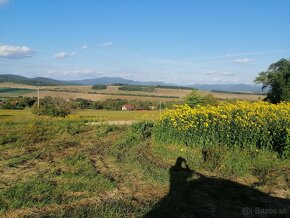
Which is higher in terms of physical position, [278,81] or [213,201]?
[278,81]

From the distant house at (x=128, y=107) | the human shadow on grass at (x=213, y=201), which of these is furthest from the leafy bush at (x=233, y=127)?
the distant house at (x=128, y=107)

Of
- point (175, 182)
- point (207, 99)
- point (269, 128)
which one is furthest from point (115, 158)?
point (207, 99)

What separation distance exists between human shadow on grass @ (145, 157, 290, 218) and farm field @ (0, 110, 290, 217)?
15 mm

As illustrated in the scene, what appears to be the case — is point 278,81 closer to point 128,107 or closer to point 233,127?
point 233,127

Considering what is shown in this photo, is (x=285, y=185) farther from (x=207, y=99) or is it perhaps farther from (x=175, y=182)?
(x=207, y=99)

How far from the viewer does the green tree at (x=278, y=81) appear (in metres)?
32.4

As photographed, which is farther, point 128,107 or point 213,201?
point 128,107

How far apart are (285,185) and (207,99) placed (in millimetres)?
24402

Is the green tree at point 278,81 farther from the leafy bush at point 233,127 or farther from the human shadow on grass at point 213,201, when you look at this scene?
the human shadow on grass at point 213,201

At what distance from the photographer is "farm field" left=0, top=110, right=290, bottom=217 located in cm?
568

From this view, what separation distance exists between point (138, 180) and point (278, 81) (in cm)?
3022

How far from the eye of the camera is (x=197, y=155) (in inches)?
380

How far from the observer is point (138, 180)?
744 cm

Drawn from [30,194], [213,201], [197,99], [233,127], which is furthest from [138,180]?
[197,99]
